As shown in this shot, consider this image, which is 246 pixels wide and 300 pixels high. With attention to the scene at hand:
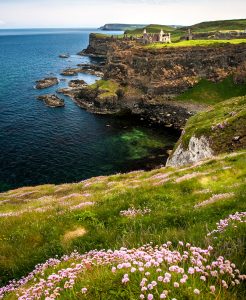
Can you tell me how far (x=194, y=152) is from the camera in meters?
45.4

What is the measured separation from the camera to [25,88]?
525 ft

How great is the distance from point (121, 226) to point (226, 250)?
7647 millimetres

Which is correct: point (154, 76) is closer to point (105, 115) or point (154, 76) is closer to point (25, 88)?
point (105, 115)

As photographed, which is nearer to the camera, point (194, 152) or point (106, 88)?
point (194, 152)

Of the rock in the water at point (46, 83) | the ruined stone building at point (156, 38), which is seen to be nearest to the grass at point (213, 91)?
the ruined stone building at point (156, 38)

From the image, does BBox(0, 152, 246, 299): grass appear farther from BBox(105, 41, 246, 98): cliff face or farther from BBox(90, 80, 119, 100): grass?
BBox(105, 41, 246, 98): cliff face

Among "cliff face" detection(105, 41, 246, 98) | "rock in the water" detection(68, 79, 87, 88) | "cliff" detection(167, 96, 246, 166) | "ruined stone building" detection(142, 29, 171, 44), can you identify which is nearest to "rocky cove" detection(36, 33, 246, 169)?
"cliff face" detection(105, 41, 246, 98)

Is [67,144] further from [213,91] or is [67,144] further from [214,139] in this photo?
[213,91]

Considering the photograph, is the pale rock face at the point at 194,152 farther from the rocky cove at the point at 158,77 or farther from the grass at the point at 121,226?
the rocky cove at the point at 158,77

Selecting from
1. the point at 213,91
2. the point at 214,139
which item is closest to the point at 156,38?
the point at 213,91

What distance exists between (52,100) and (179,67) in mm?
57811

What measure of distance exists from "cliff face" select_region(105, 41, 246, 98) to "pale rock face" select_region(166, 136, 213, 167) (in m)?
89.0

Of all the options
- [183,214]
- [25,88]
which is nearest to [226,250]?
→ [183,214]

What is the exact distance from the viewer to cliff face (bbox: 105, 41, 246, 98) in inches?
5394
